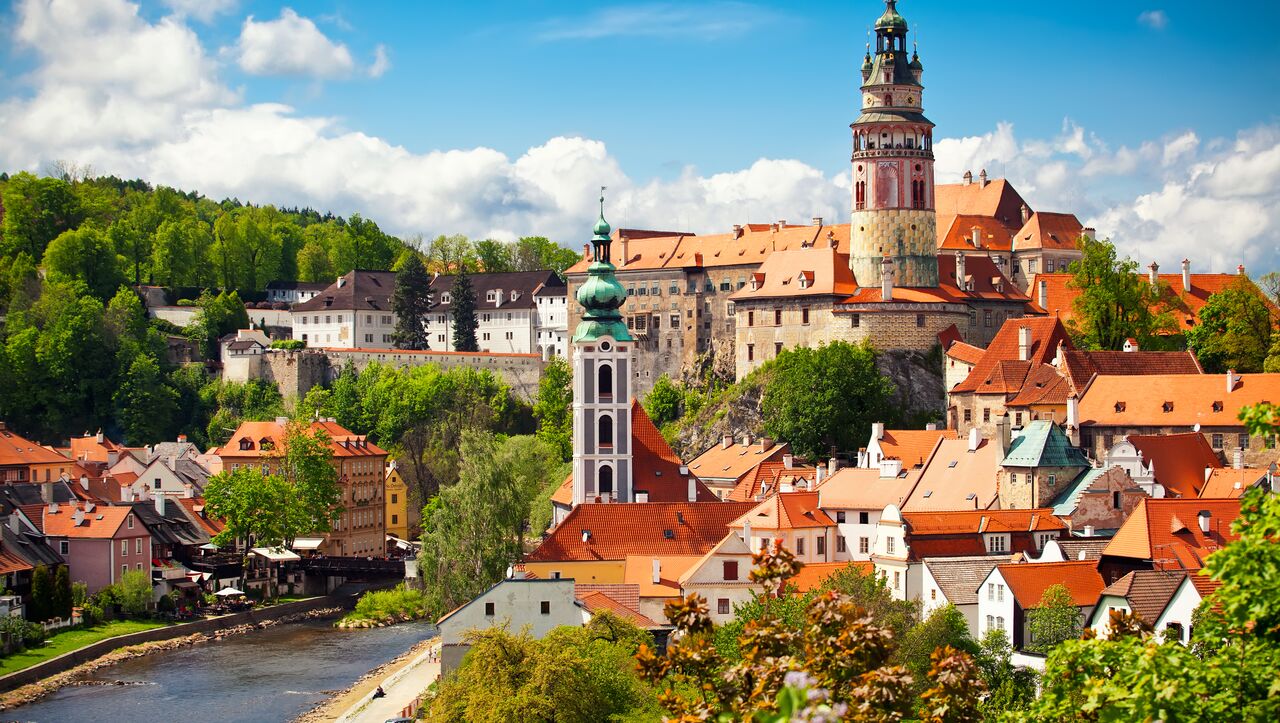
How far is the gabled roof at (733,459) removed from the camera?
75.3 metres

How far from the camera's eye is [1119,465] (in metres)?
57.7

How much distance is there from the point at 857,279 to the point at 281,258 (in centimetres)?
6471

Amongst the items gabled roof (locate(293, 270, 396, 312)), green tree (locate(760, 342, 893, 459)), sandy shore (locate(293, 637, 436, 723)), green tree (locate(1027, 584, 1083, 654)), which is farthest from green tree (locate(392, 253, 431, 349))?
green tree (locate(1027, 584, 1083, 654))

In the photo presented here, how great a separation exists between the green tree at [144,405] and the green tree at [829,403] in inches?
1725

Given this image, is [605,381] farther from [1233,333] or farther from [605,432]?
[1233,333]

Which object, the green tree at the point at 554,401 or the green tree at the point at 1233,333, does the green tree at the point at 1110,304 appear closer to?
the green tree at the point at 1233,333

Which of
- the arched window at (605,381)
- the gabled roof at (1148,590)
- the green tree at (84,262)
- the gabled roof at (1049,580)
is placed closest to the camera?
the gabled roof at (1148,590)

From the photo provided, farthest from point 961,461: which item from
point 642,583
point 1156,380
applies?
A: point 642,583

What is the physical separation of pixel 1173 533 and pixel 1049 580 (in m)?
4.40

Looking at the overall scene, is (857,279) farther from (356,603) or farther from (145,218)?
(145,218)

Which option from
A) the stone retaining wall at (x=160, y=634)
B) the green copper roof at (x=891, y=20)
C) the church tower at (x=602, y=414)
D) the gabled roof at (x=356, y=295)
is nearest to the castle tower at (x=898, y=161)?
the green copper roof at (x=891, y=20)

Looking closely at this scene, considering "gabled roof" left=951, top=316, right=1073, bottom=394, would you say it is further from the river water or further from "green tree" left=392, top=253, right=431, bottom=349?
"green tree" left=392, top=253, right=431, bottom=349

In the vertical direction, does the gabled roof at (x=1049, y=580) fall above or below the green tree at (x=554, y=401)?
below

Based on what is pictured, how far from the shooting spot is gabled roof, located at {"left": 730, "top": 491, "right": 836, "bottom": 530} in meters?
57.5
